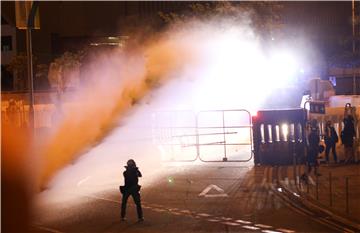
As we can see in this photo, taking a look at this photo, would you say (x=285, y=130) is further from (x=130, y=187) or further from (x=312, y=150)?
(x=130, y=187)

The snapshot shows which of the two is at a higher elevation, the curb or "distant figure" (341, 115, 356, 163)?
"distant figure" (341, 115, 356, 163)

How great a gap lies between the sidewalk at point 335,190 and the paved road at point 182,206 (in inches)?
22.5

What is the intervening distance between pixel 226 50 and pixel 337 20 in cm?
3158

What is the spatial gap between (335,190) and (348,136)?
14.3 ft

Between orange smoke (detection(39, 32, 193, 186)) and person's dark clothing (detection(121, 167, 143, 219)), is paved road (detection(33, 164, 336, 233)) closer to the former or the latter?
person's dark clothing (detection(121, 167, 143, 219))

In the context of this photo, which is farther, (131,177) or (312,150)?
(312,150)

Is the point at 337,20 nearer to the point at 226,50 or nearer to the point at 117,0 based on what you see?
the point at 117,0

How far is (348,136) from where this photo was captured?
18.5 m

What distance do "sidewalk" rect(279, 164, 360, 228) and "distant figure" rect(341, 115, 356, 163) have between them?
0.48 m

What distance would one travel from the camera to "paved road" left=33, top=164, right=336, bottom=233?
456 inches

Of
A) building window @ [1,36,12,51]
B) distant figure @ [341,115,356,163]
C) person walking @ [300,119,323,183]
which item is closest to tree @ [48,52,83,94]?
building window @ [1,36,12,51]

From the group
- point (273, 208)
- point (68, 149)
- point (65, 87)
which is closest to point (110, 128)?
point (68, 149)

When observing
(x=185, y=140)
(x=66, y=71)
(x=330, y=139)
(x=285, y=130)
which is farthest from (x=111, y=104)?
(x=66, y=71)

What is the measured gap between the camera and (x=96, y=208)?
13.6 meters
